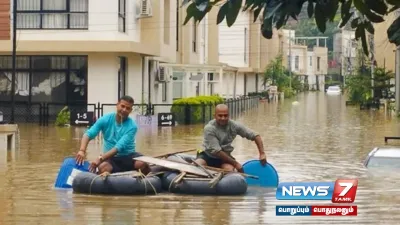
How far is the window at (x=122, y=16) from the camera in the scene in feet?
132

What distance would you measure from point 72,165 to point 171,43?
115ft

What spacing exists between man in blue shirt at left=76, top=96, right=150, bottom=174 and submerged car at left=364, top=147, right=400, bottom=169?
19.9ft

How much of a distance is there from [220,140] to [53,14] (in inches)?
1018

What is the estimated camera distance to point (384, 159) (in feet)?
61.0

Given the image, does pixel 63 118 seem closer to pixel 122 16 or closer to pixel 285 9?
pixel 122 16

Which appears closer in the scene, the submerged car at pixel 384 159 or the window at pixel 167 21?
the submerged car at pixel 384 159

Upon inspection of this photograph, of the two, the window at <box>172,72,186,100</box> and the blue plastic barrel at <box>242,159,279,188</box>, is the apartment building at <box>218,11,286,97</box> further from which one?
the blue plastic barrel at <box>242,159,279,188</box>

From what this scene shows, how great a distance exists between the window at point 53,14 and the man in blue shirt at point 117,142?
25.3 metres

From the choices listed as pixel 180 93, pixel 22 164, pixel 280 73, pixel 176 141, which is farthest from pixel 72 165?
pixel 280 73

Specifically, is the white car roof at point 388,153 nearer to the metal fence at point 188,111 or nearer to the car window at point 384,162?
the car window at point 384,162

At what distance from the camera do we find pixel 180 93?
5453 cm

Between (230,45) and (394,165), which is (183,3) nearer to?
(394,165)

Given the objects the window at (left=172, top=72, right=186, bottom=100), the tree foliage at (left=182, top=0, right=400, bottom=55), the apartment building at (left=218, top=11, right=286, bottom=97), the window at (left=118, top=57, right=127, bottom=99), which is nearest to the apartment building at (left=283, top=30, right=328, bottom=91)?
the apartment building at (left=218, top=11, right=286, bottom=97)

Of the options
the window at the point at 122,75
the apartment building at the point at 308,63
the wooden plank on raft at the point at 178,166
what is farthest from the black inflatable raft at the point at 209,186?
the apartment building at the point at 308,63
